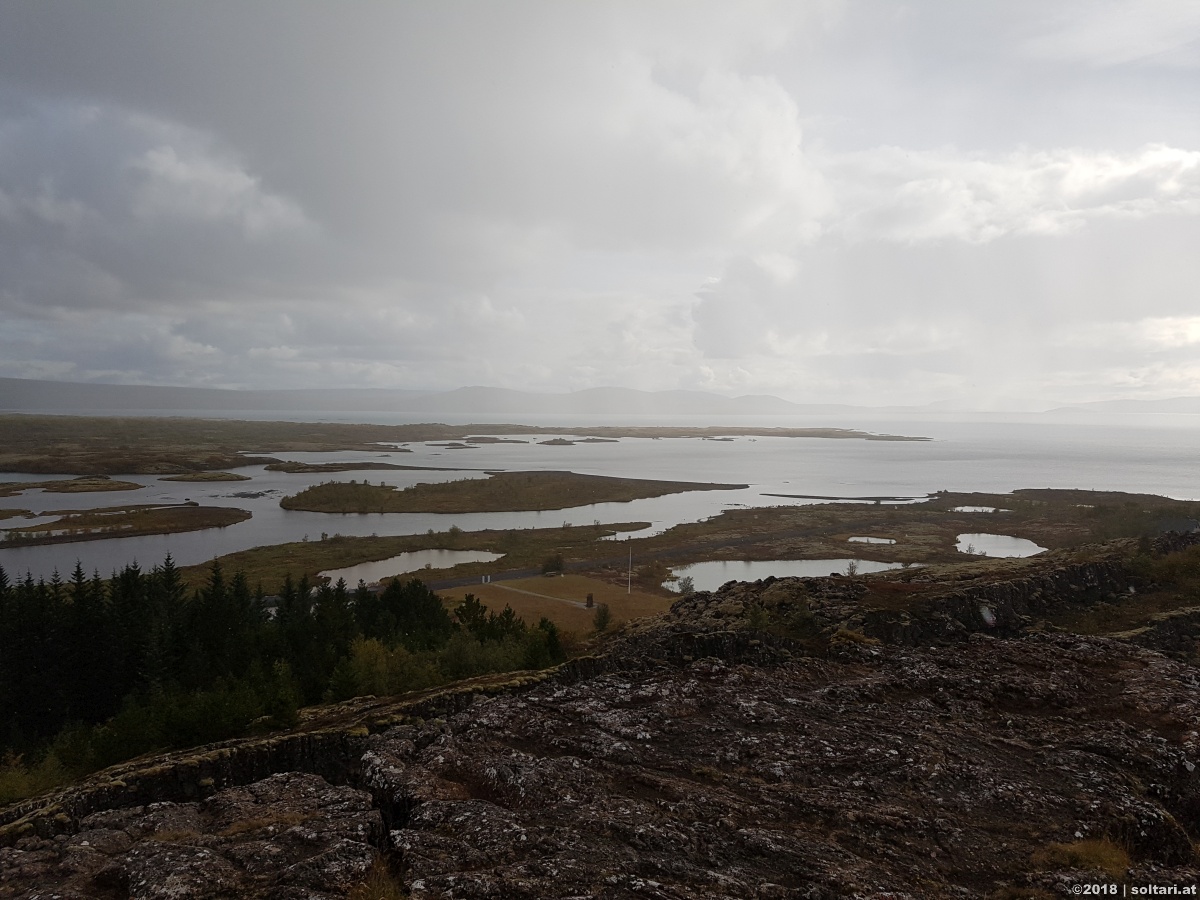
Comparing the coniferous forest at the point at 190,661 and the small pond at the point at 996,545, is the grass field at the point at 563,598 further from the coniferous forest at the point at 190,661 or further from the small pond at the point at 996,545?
the small pond at the point at 996,545

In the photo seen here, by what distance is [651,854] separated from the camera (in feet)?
32.6

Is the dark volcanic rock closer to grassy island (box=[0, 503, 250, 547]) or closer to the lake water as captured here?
the lake water

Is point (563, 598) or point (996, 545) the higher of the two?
point (996, 545)

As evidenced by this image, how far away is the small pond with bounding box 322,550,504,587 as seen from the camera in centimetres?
6316

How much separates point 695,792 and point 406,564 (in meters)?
62.3

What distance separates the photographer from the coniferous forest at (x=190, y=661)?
59.7ft

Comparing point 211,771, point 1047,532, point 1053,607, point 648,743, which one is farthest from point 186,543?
point 1047,532

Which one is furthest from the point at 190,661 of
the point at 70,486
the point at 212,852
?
the point at 70,486

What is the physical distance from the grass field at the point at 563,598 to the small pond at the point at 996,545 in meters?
44.1

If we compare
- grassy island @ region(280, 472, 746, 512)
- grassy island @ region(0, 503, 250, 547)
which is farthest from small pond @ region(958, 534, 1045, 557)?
grassy island @ region(0, 503, 250, 547)

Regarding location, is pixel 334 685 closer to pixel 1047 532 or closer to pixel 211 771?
pixel 211 771

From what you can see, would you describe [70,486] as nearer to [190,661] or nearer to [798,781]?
[190,661]

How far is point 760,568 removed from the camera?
67000mm

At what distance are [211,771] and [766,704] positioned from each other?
12987mm
